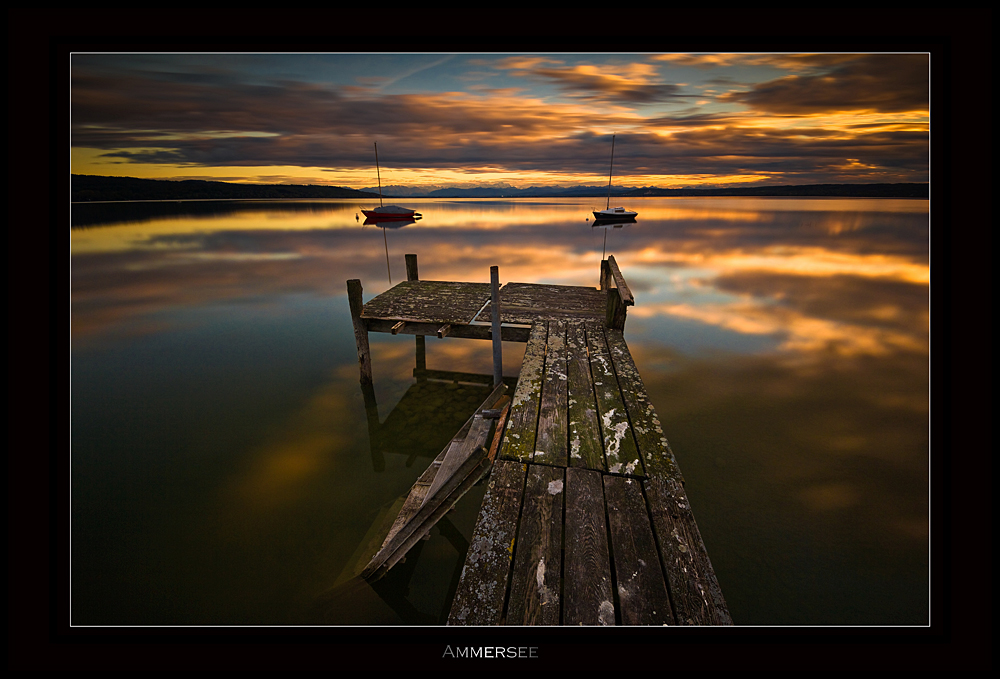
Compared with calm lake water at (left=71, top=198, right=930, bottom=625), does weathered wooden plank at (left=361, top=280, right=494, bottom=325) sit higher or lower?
higher

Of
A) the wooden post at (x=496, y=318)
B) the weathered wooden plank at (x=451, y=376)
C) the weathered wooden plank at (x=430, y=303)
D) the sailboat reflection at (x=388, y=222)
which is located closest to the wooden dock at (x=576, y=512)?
the wooden post at (x=496, y=318)

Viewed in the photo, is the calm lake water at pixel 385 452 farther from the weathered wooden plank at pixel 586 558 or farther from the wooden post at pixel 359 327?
the weathered wooden plank at pixel 586 558

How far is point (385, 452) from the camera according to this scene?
7984 millimetres

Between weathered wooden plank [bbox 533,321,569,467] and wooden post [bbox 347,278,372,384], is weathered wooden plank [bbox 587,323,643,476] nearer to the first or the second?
weathered wooden plank [bbox 533,321,569,467]

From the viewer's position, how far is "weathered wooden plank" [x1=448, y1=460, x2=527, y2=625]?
2344 mm

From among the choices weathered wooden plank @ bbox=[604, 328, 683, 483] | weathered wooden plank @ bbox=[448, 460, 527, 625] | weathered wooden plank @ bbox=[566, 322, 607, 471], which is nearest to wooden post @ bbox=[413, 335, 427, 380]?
weathered wooden plank @ bbox=[566, 322, 607, 471]

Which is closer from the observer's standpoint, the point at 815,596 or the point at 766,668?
the point at 766,668

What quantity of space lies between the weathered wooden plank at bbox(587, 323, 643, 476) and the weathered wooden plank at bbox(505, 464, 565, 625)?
61 cm

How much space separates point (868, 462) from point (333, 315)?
57.8 feet

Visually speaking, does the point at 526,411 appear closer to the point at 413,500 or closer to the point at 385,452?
the point at 413,500

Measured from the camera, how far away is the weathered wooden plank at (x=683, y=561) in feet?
7.59
